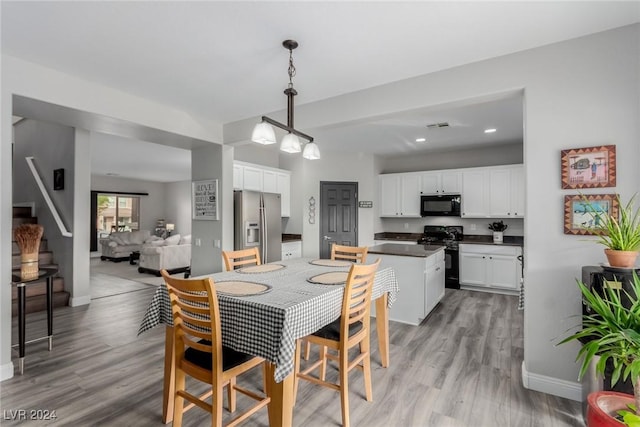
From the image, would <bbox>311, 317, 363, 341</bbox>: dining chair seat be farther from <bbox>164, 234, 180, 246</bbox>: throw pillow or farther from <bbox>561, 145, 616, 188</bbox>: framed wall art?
<bbox>164, 234, 180, 246</bbox>: throw pillow

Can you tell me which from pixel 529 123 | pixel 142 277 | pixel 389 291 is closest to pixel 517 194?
pixel 529 123

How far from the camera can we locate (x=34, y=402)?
220 cm

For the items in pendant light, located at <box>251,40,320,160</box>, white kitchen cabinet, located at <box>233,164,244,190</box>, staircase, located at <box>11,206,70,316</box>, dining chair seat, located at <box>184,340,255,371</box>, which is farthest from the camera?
white kitchen cabinet, located at <box>233,164,244,190</box>

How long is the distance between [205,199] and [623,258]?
4.29m

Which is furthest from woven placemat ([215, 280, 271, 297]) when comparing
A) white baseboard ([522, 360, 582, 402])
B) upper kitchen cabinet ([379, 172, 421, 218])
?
upper kitchen cabinet ([379, 172, 421, 218])

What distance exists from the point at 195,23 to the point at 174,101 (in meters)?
1.62

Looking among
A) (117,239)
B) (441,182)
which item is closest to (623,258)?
(441,182)

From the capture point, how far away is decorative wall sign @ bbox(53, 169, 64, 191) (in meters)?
4.66

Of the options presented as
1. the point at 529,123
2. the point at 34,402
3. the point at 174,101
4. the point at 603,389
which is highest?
the point at 174,101

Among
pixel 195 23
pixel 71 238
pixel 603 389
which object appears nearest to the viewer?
pixel 603 389

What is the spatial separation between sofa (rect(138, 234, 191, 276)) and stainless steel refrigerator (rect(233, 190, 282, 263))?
2.94 m

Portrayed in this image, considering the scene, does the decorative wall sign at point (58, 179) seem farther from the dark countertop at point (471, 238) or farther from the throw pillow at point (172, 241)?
the dark countertop at point (471, 238)

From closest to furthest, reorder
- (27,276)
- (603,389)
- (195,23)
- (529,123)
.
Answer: (603,389) < (195,23) < (529,123) < (27,276)

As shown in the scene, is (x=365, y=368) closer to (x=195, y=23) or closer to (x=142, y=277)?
(x=195, y=23)
